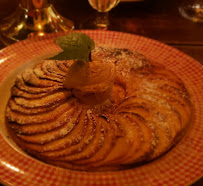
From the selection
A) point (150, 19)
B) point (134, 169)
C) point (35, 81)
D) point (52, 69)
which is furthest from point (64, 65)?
point (150, 19)

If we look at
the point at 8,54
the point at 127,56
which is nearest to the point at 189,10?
the point at 127,56

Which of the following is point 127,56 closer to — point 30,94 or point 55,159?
point 30,94

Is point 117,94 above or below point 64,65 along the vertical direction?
below

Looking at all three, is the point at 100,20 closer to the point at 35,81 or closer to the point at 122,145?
the point at 35,81

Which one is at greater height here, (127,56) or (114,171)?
(127,56)

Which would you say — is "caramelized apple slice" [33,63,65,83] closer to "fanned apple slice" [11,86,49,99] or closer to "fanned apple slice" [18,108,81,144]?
"fanned apple slice" [11,86,49,99]

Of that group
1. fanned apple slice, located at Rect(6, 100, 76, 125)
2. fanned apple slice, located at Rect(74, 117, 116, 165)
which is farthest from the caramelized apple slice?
fanned apple slice, located at Rect(74, 117, 116, 165)

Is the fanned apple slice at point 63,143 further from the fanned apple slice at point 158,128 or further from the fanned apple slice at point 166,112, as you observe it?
the fanned apple slice at point 166,112
